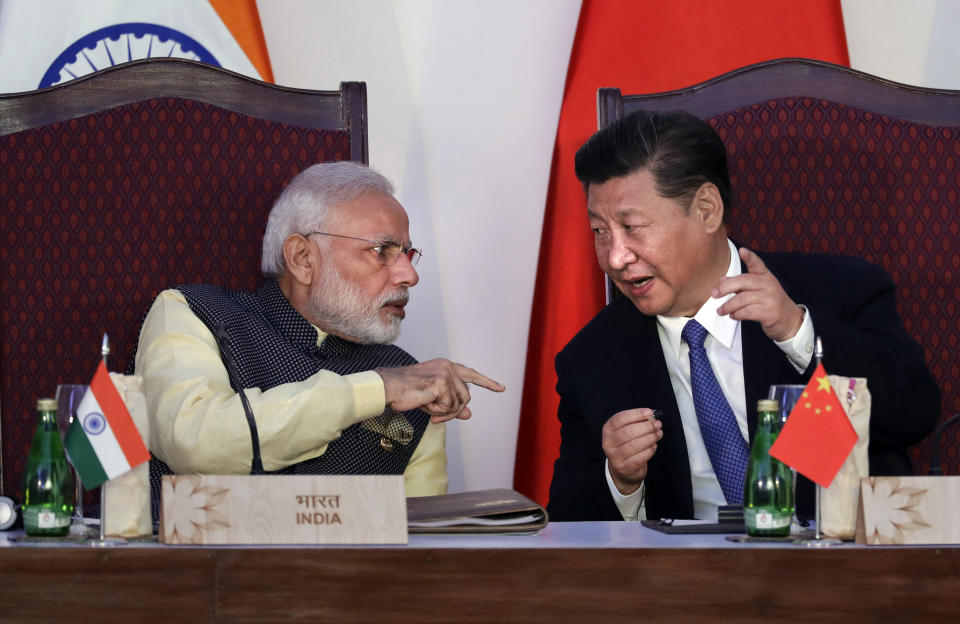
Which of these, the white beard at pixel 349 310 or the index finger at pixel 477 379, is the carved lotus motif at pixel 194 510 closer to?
the index finger at pixel 477 379

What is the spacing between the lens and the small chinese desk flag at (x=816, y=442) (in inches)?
47.1

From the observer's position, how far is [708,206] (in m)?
2.07

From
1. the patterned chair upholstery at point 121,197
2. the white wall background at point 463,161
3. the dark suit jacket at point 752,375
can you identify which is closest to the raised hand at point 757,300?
the dark suit jacket at point 752,375

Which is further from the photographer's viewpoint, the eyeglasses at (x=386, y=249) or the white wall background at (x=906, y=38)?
the white wall background at (x=906, y=38)

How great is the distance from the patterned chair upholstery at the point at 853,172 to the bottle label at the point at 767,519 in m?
1.15

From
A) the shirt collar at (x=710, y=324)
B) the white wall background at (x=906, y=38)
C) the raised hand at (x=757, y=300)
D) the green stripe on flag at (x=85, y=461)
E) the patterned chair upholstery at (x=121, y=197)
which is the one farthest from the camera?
the white wall background at (x=906, y=38)

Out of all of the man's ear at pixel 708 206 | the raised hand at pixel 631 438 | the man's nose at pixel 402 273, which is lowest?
the raised hand at pixel 631 438

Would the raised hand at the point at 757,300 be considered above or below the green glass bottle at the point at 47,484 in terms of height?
above

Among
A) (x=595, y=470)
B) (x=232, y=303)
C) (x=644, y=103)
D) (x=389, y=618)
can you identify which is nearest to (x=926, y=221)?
(x=644, y=103)

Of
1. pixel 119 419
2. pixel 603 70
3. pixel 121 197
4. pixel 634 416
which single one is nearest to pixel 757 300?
pixel 634 416

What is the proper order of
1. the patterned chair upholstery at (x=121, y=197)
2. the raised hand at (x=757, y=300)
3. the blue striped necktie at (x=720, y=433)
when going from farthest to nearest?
the patterned chair upholstery at (x=121, y=197), the blue striped necktie at (x=720, y=433), the raised hand at (x=757, y=300)

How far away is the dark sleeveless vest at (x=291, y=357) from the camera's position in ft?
6.56

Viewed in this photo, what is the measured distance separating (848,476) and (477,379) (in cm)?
68

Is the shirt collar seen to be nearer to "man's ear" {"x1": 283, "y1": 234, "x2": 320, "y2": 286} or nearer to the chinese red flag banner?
the chinese red flag banner
